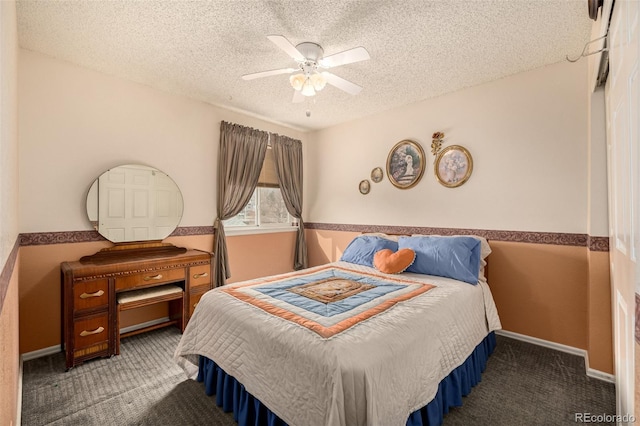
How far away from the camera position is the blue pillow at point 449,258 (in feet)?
8.52

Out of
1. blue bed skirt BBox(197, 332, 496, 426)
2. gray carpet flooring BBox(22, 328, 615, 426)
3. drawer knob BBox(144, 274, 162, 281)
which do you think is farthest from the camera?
drawer knob BBox(144, 274, 162, 281)

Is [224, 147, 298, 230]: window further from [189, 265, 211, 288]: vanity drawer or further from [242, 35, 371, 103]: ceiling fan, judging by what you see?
[242, 35, 371, 103]: ceiling fan

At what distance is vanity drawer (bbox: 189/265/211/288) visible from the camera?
308cm

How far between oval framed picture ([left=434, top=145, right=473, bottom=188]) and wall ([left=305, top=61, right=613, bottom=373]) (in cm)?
6

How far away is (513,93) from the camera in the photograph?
292 centimetres

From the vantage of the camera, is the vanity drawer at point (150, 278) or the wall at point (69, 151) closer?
the wall at point (69, 151)

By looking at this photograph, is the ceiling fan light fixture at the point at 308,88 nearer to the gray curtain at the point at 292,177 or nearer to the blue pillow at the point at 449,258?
the blue pillow at the point at 449,258

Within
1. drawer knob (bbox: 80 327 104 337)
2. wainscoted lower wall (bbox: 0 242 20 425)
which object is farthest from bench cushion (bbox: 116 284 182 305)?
wainscoted lower wall (bbox: 0 242 20 425)

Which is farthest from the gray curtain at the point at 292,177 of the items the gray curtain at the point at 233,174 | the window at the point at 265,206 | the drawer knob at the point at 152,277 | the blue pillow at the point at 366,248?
the drawer knob at the point at 152,277

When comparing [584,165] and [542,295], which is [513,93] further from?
[542,295]

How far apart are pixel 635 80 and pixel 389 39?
173cm

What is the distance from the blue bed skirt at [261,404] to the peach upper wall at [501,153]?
145 centimetres

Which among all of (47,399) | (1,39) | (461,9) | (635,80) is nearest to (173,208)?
(47,399)

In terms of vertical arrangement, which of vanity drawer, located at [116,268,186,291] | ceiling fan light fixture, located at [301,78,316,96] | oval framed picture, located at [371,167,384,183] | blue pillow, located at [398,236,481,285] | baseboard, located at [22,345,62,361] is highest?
ceiling fan light fixture, located at [301,78,316,96]
